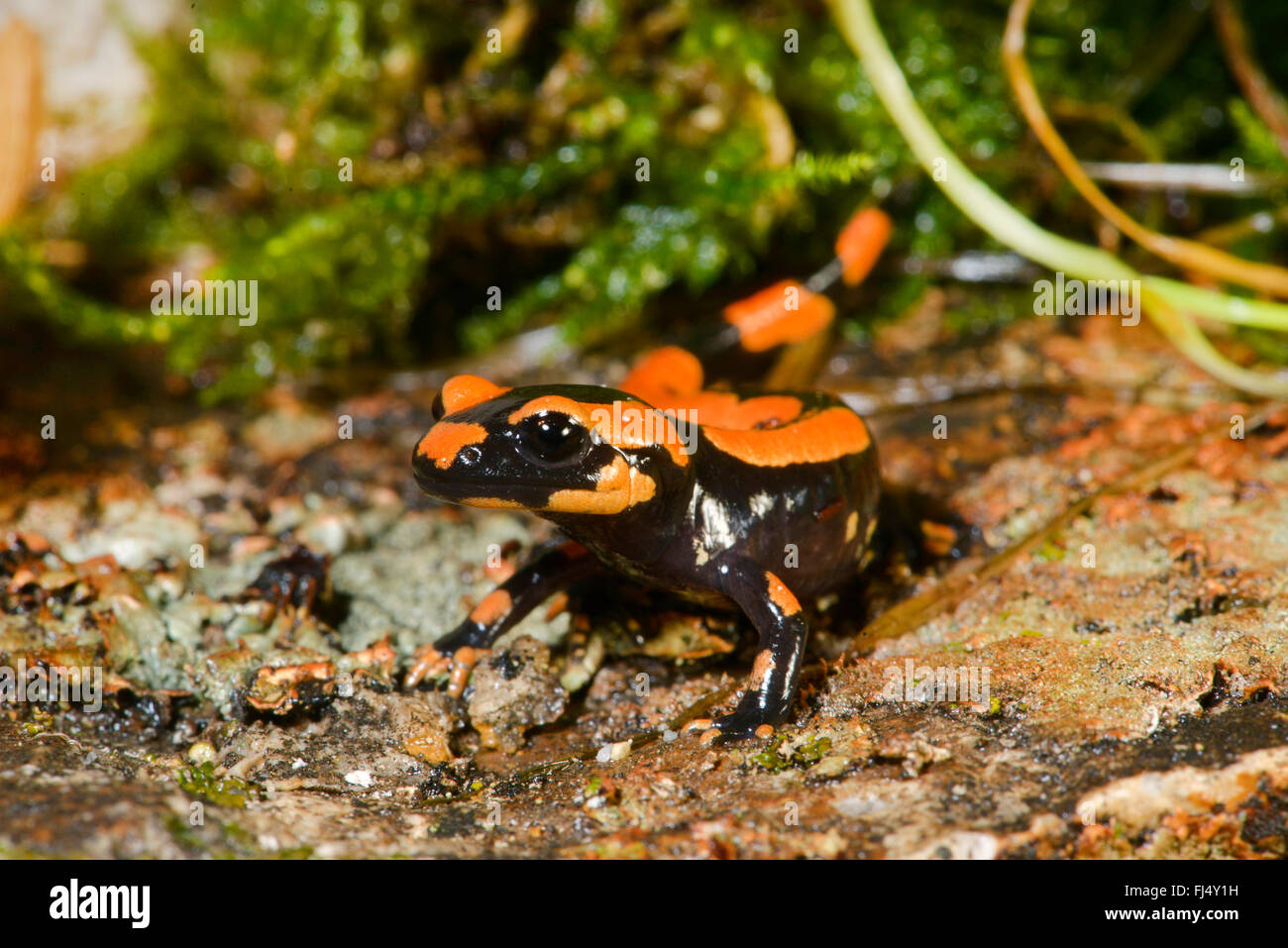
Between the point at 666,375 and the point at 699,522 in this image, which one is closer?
the point at 699,522

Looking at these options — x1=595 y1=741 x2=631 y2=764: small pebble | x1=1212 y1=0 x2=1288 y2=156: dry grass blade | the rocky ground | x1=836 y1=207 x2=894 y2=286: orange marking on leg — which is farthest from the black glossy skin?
x1=1212 y1=0 x2=1288 y2=156: dry grass blade

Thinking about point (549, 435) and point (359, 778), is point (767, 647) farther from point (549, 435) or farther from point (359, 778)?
point (359, 778)

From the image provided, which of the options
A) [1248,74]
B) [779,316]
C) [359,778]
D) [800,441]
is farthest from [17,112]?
[1248,74]

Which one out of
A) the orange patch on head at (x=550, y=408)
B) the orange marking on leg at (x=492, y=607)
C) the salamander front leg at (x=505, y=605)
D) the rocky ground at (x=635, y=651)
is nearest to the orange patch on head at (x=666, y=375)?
the rocky ground at (x=635, y=651)

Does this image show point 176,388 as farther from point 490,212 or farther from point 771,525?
point 771,525

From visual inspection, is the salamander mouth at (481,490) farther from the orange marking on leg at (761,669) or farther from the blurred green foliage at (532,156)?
the blurred green foliage at (532,156)

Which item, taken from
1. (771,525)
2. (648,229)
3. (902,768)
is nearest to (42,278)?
(648,229)
